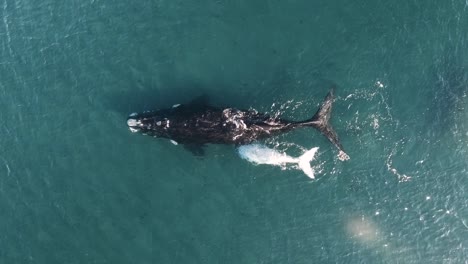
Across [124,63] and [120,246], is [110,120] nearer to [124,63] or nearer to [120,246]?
[124,63]

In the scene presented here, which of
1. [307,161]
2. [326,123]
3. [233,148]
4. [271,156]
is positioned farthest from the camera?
[233,148]

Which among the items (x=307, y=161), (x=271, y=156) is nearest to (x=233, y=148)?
(x=271, y=156)

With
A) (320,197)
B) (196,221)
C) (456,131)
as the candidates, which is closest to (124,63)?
(196,221)

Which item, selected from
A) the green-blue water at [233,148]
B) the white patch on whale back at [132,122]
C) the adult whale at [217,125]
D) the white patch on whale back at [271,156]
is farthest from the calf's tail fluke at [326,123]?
the white patch on whale back at [132,122]

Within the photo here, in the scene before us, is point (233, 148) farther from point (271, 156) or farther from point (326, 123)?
point (326, 123)

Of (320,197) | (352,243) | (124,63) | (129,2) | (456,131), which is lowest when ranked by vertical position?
(352,243)

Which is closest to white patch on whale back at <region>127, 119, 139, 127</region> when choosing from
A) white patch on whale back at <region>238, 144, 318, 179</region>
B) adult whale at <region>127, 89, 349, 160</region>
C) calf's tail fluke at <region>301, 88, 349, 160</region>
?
adult whale at <region>127, 89, 349, 160</region>

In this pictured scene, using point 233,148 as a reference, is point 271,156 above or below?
below

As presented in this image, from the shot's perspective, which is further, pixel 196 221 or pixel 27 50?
pixel 27 50
